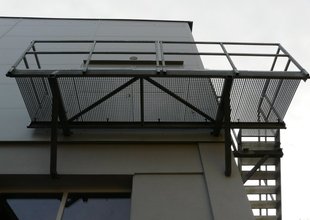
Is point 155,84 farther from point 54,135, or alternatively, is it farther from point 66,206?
point 66,206

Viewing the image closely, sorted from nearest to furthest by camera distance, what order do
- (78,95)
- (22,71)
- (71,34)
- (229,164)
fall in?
(22,71), (229,164), (78,95), (71,34)

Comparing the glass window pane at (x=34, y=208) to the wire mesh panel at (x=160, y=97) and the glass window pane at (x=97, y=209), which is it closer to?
the glass window pane at (x=97, y=209)

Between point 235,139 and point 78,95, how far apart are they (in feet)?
10.8

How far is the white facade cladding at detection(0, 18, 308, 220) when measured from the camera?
5.49m

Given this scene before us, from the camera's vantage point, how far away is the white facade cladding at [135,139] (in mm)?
5488

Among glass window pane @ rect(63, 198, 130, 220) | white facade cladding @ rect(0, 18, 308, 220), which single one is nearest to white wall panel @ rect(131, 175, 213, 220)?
white facade cladding @ rect(0, 18, 308, 220)

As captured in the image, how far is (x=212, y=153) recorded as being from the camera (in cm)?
632

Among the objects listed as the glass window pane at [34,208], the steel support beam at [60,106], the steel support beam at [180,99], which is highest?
the steel support beam at [180,99]

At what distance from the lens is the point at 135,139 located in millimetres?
6566

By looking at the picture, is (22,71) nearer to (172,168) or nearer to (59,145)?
(59,145)

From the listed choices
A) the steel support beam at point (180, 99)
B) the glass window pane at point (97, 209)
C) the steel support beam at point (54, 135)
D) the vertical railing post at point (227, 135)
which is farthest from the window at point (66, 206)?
the steel support beam at point (180, 99)

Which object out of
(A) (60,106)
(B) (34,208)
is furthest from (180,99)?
(B) (34,208)

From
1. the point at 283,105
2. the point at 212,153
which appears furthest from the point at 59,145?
the point at 283,105

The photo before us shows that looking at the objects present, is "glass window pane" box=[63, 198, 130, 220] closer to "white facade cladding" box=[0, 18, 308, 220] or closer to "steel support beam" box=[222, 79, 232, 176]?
"white facade cladding" box=[0, 18, 308, 220]
